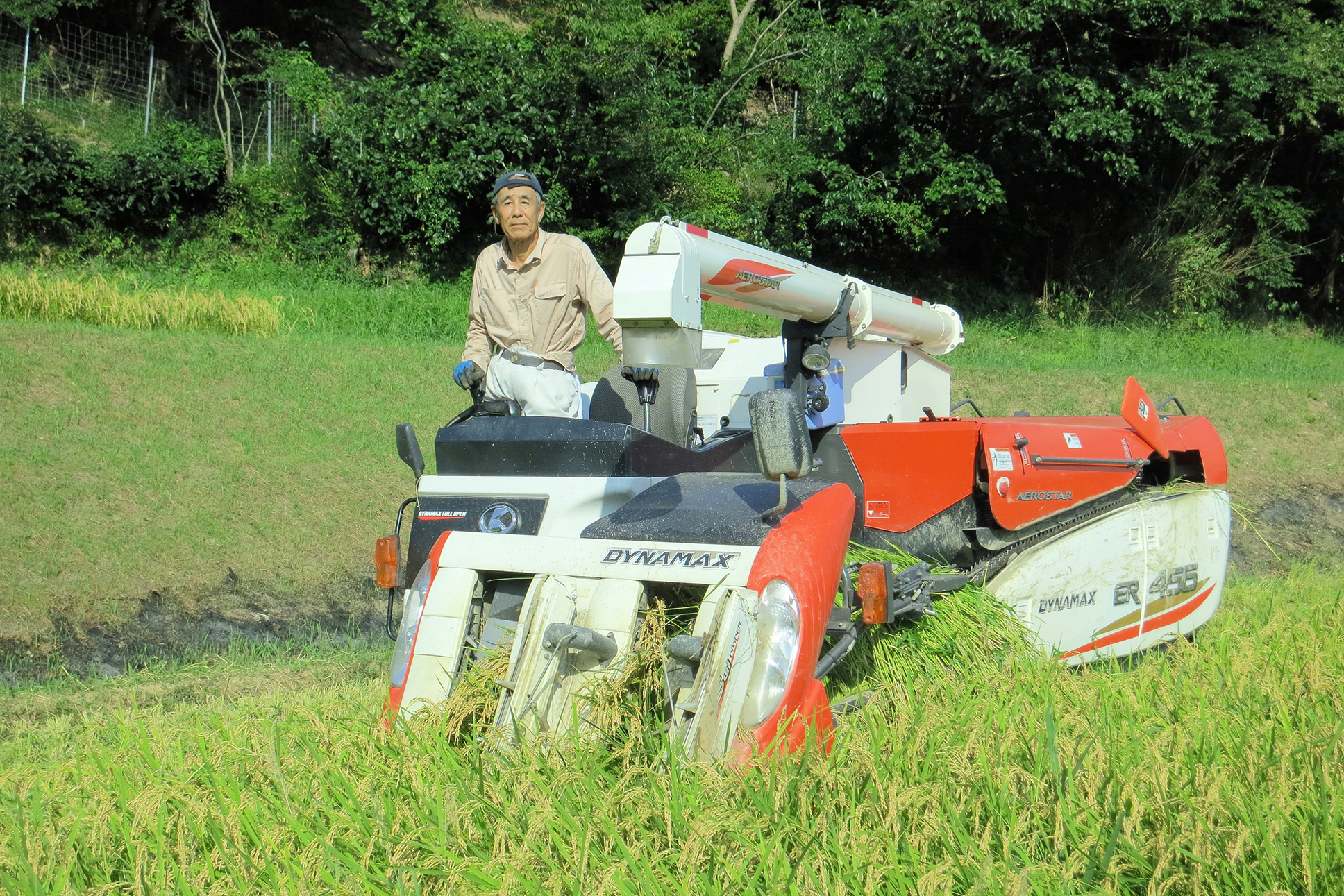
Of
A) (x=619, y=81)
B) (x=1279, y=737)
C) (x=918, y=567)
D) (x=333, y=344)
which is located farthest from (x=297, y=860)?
(x=619, y=81)

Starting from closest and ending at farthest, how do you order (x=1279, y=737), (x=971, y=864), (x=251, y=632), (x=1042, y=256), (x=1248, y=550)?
(x=971, y=864) → (x=1279, y=737) → (x=251, y=632) → (x=1248, y=550) → (x=1042, y=256)

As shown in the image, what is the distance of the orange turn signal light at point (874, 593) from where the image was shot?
12.4ft

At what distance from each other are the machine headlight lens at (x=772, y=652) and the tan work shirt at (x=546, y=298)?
1.64 meters

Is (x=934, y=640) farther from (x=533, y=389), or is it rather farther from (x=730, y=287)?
(x=533, y=389)

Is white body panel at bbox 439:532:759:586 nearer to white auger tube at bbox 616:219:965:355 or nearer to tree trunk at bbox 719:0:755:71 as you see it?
white auger tube at bbox 616:219:965:355

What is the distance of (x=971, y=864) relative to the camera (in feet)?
8.81

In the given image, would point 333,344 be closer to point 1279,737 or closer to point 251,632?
point 251,632

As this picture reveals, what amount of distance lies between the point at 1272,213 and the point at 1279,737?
64.9 ft

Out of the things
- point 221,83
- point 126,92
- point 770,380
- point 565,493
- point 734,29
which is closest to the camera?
point 565,493

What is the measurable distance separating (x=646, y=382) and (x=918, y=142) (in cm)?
1472

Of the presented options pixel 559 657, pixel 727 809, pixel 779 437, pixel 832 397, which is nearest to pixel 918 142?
pixel 832 397

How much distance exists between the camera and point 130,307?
12250 millimetres

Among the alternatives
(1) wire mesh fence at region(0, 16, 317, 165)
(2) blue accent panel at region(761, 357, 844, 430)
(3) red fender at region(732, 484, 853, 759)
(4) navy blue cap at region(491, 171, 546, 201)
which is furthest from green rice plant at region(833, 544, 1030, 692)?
(1) wire mesh fence at region(0, 16, 317, 165)

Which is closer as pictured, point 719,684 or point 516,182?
point 719,684
